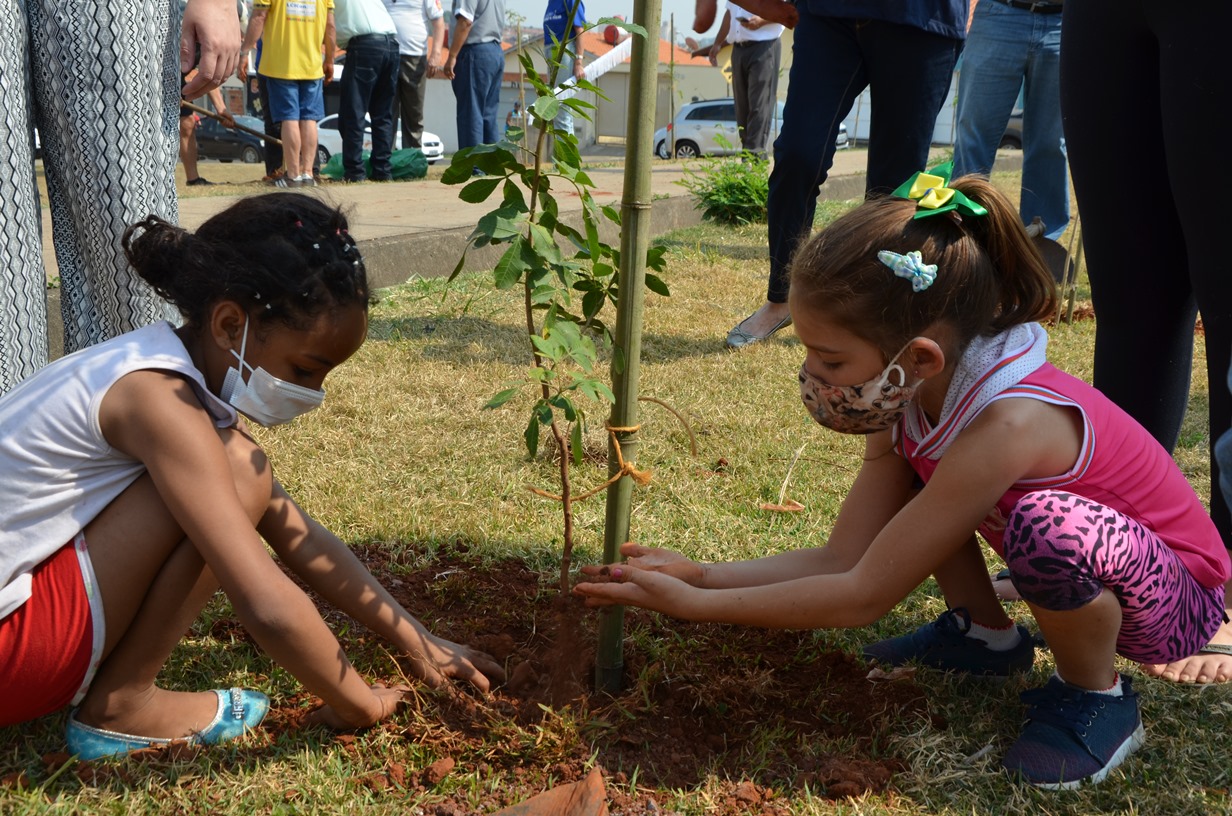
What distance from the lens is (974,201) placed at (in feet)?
5.64

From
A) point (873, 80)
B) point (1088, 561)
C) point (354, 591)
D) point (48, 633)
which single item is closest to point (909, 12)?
point (873, 80)

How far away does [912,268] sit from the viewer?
164 centimetres

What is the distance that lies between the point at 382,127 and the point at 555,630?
767 centimetres

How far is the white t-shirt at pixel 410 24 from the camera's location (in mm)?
8875

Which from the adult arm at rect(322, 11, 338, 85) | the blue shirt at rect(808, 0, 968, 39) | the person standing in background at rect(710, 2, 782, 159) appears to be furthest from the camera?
the adult arm at rect(322, 11, 338, 85)

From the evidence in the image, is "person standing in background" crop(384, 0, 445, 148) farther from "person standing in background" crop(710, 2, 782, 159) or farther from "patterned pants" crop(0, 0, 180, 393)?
"patterned pants" crop(0, 0, 180, 393)

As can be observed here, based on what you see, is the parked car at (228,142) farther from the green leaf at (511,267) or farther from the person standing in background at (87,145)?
the green leaf at (511,267)

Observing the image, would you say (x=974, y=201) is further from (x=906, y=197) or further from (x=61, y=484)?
(x=61, y=484)

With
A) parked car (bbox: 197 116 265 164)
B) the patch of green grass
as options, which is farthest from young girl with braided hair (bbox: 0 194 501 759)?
parked car (bbox: 197 116 265 164)

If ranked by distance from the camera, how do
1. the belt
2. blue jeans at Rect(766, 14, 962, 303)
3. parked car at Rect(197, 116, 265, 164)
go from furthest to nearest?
parked car at Rect(197, 116, 265, 164) → the belt → blue jeans at Rect(766, 14, 962, 303)

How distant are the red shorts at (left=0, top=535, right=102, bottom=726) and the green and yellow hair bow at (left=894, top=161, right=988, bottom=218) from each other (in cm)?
135

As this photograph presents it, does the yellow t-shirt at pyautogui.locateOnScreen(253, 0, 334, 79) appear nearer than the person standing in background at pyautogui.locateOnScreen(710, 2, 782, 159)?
Yes

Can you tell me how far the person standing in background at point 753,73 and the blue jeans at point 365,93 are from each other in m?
2.58

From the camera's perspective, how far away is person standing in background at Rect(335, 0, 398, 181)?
321 inches
